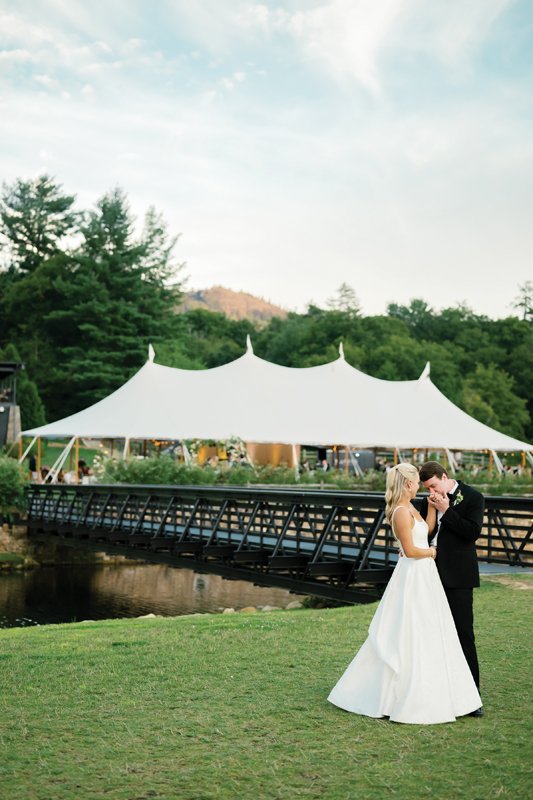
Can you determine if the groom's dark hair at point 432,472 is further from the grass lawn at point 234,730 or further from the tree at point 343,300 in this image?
the tree at point 343,300

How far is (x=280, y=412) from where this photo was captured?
37.9 m

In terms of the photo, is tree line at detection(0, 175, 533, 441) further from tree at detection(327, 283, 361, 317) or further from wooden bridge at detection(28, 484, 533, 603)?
wooden bridge at detection(28, 484, 533, 603)

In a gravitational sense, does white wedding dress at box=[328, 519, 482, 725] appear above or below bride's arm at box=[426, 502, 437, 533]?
below

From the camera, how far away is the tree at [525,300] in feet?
316

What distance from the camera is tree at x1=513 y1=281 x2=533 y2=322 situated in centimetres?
9619

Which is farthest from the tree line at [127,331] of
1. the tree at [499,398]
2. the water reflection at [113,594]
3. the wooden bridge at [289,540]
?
the wooden bridge at [289,540]

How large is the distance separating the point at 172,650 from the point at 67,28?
101ft

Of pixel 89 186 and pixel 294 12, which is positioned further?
pixel 89 186

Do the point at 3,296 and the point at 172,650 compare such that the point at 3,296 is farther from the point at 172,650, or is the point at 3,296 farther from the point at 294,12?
the point at 172,650

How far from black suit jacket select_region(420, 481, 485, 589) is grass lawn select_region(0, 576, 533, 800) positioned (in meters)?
0.93

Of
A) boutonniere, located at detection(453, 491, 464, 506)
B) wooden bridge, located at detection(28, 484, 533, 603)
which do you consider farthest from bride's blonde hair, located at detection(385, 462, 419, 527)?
A: wooden bridge, located at detection(28, 484, 533, 603)

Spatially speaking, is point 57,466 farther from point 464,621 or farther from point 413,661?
point 413,661

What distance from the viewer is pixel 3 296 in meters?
67.6

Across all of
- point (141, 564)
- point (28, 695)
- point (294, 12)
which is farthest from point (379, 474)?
point (28, 695)
